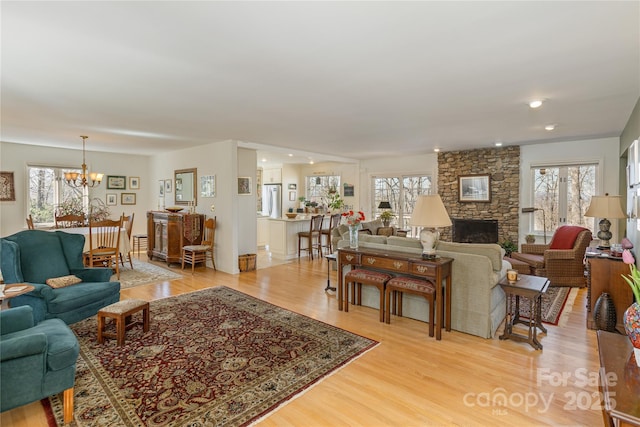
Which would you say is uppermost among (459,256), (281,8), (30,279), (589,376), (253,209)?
(281,8)

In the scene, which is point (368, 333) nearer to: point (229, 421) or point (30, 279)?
point (229, 421)

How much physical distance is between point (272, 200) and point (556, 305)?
8.03 meters

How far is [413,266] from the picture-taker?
361 centimetres

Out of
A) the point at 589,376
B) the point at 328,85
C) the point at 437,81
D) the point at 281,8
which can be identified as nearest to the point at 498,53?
the point at 437,81

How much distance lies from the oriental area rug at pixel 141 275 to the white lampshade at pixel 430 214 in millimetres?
4496

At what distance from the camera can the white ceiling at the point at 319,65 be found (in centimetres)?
196

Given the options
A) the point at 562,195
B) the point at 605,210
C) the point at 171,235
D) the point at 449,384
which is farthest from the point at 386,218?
the point at 449,384

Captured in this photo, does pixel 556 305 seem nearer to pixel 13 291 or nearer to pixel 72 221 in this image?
pixel 13 291

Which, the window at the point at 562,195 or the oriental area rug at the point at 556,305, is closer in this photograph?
the oriental area rug at the point at 556,305

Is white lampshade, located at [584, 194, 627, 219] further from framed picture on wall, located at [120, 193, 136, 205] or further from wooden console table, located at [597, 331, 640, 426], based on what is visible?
framed picture on wall, located at [120, 193, 136, 205]

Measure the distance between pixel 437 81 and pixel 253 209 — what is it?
4654 mm

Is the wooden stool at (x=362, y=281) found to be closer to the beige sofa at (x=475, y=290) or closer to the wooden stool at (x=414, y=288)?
the wooden stool at (x=414, y=288)

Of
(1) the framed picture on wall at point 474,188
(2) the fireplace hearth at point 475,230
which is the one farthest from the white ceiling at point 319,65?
(2) the fireplace hearth at point 475,230

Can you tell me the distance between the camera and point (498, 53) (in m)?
2.48
